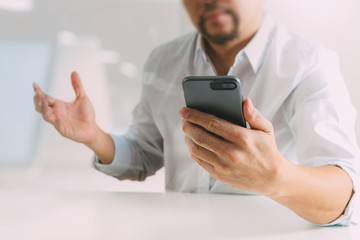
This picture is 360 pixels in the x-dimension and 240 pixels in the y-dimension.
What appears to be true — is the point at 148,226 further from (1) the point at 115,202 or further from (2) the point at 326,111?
(2) the point at 326,111

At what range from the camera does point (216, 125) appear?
47 cm

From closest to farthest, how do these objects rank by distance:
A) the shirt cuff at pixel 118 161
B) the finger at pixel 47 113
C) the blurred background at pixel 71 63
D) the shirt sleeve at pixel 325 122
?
the shirt sleeve at pixel 325 122
the finger at pixel 47 113
the shirt cuff at pixel 118 161
the blurred background at pixel 71 63

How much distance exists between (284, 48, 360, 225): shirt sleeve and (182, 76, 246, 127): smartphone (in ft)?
0.76

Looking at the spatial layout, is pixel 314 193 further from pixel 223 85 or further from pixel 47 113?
pixel 47 113

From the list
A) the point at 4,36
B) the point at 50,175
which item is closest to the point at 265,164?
the point at 50,175

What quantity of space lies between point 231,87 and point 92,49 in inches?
43.3

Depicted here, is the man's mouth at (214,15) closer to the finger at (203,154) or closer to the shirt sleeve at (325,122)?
the shirt sleeve at (325,122)

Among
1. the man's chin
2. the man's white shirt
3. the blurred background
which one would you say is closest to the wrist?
the man's white shirt

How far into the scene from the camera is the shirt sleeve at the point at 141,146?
95 centimetres

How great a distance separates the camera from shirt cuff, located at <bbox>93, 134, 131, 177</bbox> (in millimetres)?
907

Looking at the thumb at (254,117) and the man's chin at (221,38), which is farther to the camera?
the man's chin at (221,38)

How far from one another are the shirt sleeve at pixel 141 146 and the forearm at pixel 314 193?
0.50 meters

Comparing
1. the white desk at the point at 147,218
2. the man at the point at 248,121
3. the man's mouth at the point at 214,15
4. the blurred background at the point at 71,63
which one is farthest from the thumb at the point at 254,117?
the blurred background at the point at 71,63

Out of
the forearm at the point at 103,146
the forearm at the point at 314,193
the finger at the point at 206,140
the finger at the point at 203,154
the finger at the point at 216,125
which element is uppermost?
the finger at the point at 216,125
